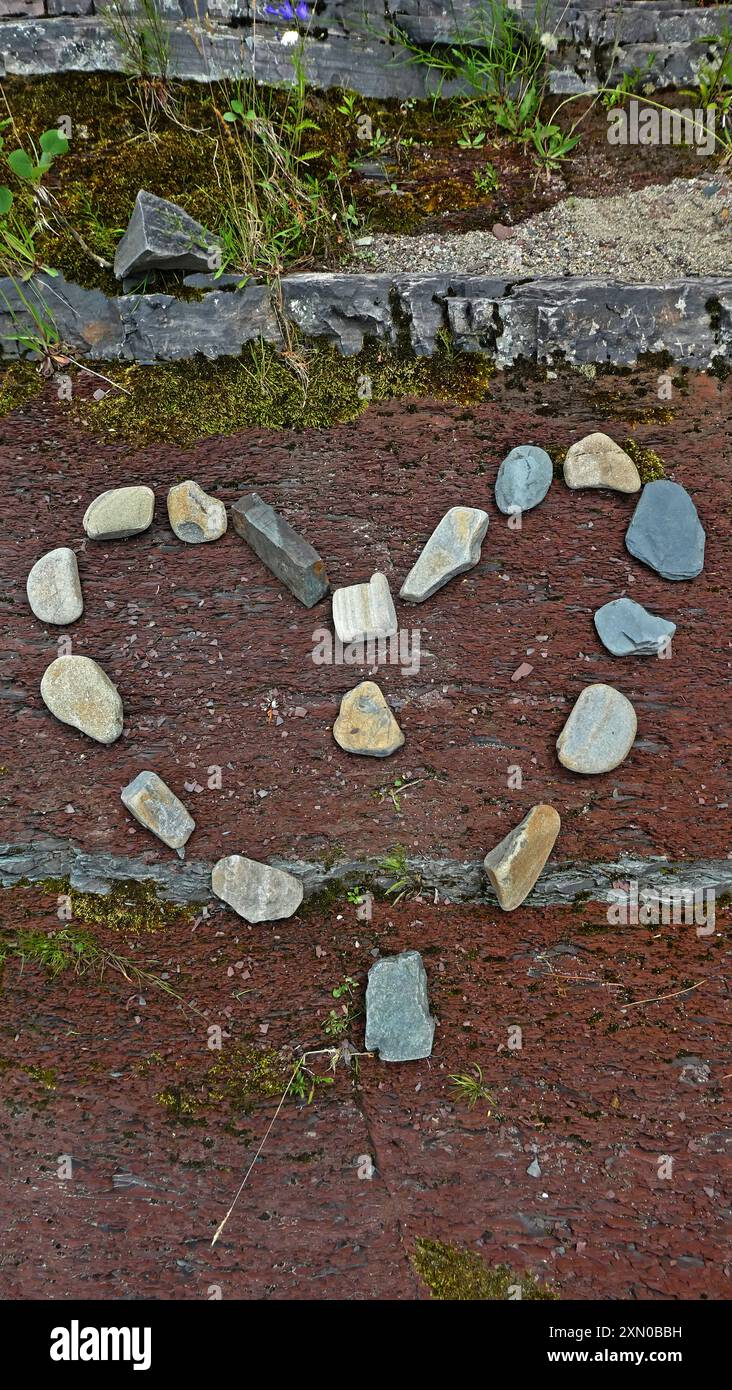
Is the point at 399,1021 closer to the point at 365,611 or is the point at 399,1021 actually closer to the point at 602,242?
the point at 365,611

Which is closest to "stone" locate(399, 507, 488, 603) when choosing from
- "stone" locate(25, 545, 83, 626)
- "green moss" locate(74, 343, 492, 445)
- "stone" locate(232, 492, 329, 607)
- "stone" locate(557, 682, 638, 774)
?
"stone" locate(232, 492, 329, 607)

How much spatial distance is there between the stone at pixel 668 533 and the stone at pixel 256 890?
1395 millimetres

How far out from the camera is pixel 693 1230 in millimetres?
1975

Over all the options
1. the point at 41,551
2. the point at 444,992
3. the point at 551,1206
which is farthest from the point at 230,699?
the point at 551,1206

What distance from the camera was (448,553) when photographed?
7.74ft

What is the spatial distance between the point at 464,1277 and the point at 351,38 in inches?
144

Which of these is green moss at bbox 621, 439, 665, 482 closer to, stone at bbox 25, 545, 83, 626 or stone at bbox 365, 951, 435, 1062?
stone at bbox 365, 951, 435, 1062

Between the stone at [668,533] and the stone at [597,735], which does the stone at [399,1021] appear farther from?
the stone at [668,533]

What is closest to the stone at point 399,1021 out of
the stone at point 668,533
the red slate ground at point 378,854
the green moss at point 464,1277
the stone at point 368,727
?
the red slate ground at point 378,854

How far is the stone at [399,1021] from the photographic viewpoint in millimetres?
2111

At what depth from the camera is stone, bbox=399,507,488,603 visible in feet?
7.72

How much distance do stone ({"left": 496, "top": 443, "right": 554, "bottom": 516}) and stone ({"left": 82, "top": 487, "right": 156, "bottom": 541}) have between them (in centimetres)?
106

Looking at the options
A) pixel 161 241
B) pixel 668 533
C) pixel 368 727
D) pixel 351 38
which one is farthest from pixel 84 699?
pixel 351 38
